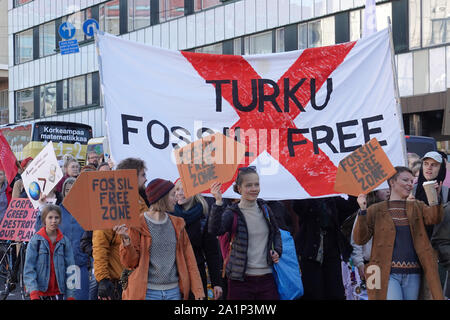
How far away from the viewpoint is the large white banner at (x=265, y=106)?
265 inches

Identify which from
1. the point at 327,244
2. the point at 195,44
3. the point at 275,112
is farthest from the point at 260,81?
the point at 195,44

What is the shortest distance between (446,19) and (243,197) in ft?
53.9

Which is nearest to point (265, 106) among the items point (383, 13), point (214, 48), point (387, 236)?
point (387, 236)

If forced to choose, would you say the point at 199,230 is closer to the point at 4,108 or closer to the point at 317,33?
the point at 317,33

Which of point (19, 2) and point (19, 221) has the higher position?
point (19, 2)

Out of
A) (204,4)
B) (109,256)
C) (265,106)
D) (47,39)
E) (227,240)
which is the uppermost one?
(47,39)

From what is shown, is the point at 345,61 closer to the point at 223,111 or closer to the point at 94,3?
the point at 223,111

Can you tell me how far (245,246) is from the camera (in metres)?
6.25

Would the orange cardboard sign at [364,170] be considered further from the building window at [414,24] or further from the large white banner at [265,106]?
the building window at [414,24]

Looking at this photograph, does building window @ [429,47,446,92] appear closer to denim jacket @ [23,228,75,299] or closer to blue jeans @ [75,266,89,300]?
blue jeans @ [75,266,89,300]

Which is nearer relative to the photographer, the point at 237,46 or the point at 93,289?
the point at 93,289

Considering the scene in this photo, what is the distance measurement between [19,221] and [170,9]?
21.9 meters

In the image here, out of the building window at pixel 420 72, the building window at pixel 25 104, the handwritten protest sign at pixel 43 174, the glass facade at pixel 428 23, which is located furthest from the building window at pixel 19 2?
the handwritten protest sign at pixel 43 174

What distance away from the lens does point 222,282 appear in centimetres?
679
